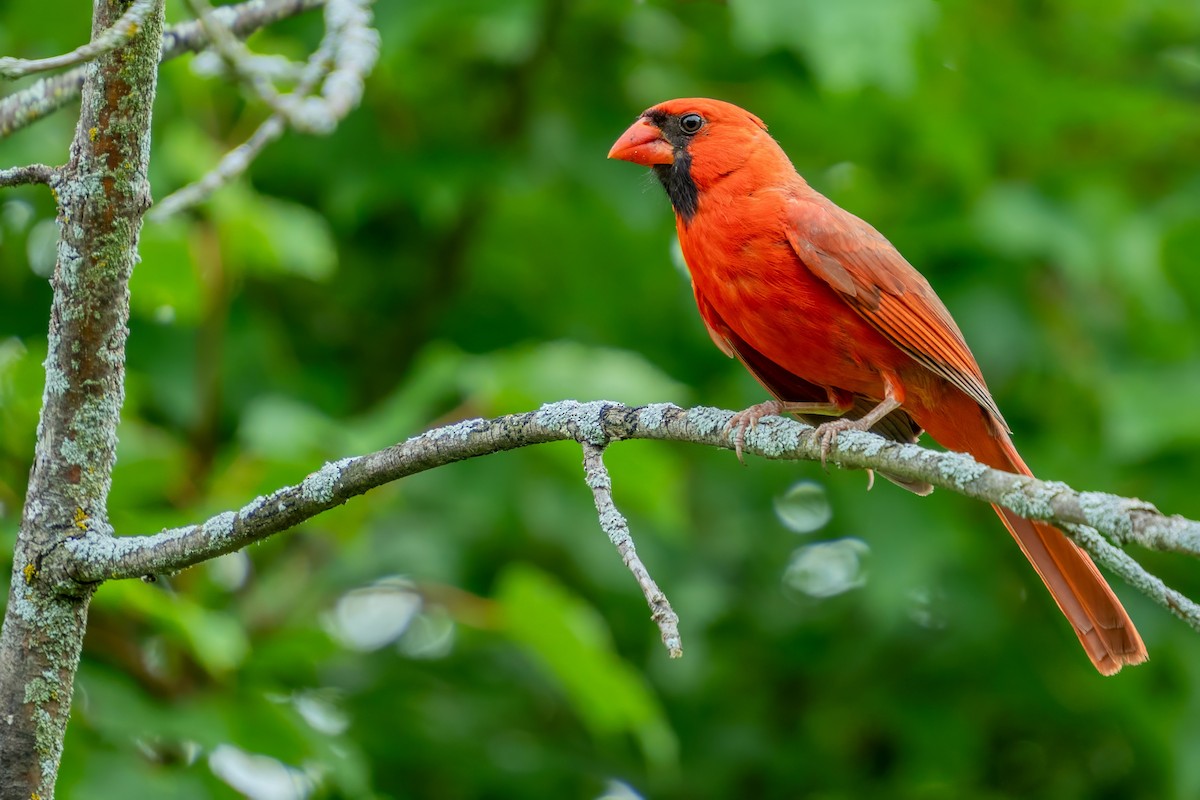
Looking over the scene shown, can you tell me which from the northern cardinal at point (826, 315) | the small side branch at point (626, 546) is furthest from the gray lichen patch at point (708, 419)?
the northern cardinal at point (826, 315)

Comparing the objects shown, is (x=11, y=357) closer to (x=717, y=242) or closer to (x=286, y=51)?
(x=286, y=51)

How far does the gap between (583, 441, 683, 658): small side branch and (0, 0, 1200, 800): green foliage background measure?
174 cm

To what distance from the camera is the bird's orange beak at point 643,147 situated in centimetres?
423

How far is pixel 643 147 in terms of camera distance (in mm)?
4250

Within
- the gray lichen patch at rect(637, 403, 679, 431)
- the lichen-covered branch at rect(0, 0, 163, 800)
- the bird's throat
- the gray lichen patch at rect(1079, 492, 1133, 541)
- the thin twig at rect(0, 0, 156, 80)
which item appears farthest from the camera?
the bird's throat

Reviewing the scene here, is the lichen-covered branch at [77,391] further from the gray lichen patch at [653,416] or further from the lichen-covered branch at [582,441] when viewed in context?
the gray lichen patch at [653,416]

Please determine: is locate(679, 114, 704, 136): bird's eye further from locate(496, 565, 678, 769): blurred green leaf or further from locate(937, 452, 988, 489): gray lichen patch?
locate(937, 452, 988, 489): gray lichen patch

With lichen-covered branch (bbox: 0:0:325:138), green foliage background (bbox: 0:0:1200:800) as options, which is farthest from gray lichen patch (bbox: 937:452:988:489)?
green foliage background (bbox: 0:0:1200:800)

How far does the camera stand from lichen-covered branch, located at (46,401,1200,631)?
1605mm

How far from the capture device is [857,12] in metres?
3.95

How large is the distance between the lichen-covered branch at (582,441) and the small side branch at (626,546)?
62mm

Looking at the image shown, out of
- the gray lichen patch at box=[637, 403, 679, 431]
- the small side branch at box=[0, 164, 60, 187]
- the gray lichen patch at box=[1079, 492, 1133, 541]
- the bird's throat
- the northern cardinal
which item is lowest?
the gray lichen patch at box=[1079, 492, 1133, 541]

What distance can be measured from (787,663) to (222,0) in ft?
10.4

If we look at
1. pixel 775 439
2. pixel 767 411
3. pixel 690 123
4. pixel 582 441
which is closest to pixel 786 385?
pixel 767 411
